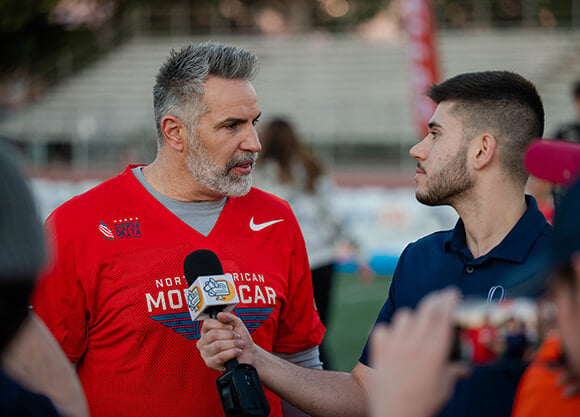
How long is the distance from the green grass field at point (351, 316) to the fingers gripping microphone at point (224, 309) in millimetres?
5344

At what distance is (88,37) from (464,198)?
32124 mm

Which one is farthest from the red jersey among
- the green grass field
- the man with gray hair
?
the green grass field

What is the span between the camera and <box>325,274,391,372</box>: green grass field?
332 inches

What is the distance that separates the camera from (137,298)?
298cm

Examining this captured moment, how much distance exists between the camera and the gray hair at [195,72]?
321 cm

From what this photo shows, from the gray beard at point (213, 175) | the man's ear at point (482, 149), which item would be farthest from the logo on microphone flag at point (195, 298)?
the man's ear at point (482, 149)

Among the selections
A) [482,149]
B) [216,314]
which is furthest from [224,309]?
[482,149]

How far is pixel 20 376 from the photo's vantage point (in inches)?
64.8

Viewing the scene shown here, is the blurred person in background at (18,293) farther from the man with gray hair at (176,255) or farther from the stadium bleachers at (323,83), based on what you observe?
the stadium bleachers at (323,83)

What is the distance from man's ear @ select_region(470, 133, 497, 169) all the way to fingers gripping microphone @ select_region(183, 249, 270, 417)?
963mm

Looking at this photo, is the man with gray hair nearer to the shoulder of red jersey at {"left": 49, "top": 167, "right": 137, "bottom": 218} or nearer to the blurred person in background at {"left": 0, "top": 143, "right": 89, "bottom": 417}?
the shoulder of red jersey at {"left": 49, "top": 167, "right": 137, "bottom": 218}

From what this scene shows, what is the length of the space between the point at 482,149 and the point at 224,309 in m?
1.07

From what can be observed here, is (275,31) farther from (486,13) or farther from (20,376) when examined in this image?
(20,376)

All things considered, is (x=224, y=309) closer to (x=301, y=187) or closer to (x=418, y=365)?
(x=418, y=365)
